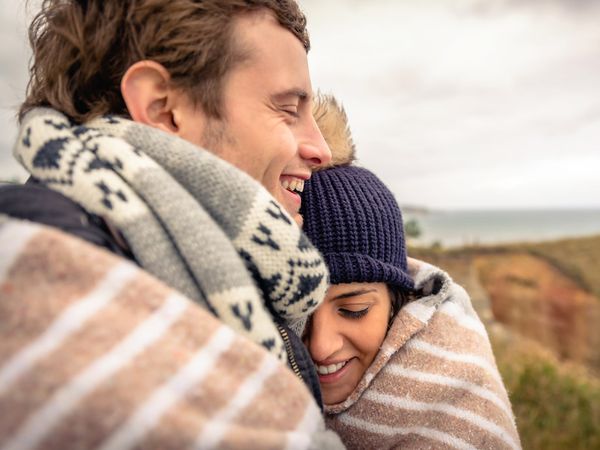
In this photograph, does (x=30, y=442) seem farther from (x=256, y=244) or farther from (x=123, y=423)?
(x=256, y=244)

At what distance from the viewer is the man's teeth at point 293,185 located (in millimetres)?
2053

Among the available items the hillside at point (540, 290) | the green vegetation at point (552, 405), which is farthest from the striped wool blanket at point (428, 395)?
the hillside at point (540, 290)

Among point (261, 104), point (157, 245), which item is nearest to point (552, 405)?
point (261, 104)

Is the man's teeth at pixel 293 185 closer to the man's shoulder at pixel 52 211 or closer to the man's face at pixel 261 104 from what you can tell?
the man's face at pixel 261 104

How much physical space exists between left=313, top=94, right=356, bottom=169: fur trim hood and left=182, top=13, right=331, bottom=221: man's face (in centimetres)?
62

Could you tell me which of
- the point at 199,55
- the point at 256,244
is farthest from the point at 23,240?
the point at 199,55

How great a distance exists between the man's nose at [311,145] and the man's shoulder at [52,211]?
1038mm

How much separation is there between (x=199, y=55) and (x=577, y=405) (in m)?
5.61

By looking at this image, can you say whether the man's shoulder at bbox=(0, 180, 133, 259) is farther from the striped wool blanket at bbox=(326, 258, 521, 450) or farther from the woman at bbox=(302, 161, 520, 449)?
the striped wool blanket at bbox=(326, 258, 521, 450)

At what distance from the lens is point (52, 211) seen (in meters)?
1.05

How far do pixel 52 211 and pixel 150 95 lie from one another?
69cm

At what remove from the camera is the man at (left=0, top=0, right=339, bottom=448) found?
872mm

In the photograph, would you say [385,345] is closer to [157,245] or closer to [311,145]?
[311,145]

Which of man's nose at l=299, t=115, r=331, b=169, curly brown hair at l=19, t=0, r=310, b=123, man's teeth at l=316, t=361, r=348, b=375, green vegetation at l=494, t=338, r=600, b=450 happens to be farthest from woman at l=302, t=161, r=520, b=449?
green vegetation at l=494, t=338, r=600, b=450
